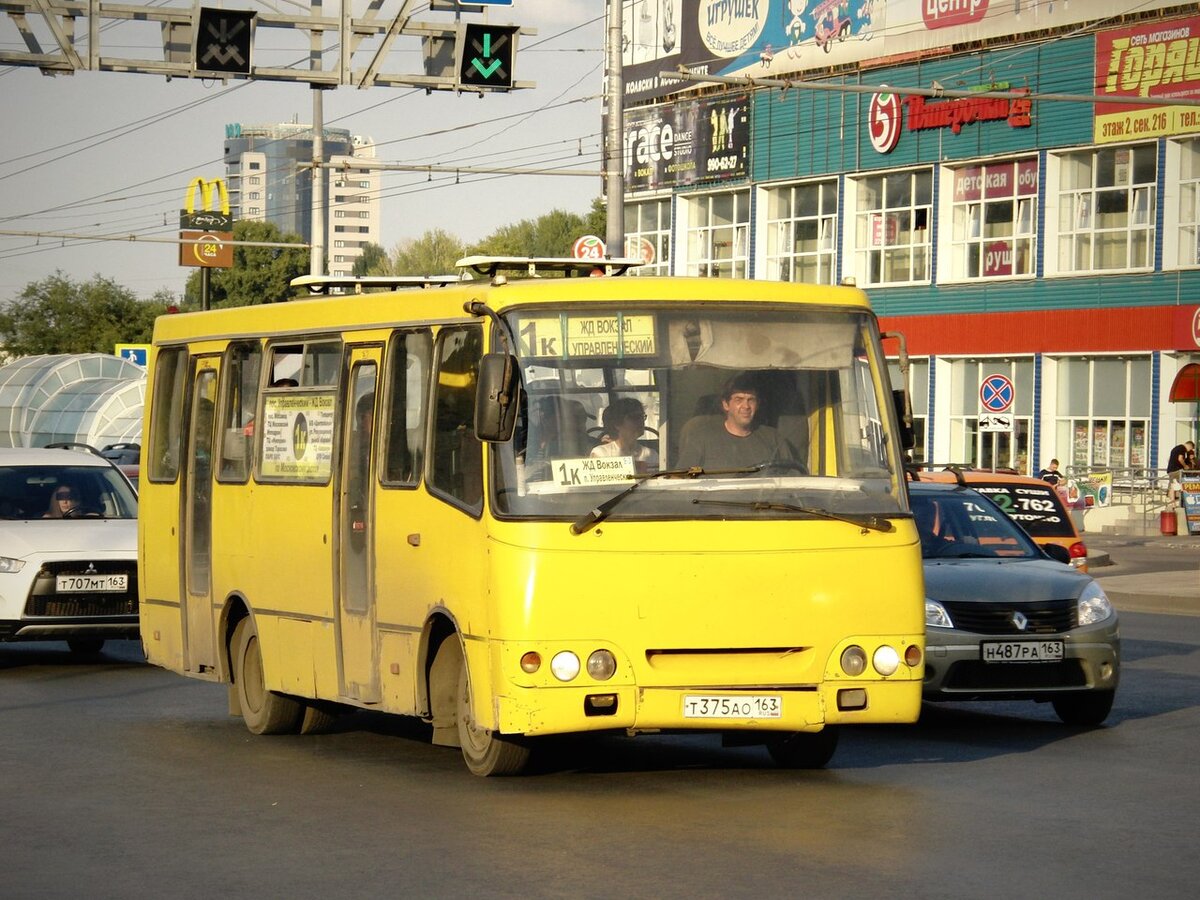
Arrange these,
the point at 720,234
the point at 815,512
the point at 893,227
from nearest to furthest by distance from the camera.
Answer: the point at 815,512
the point at 893,227
the point at 720,234

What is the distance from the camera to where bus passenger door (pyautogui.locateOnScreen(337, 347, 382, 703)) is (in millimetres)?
11320

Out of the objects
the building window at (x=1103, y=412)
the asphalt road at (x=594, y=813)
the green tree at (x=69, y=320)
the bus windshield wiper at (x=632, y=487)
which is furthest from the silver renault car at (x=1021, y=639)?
the green tree at (x=69, y=320)

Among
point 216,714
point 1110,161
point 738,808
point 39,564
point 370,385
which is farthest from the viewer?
point 1110,161

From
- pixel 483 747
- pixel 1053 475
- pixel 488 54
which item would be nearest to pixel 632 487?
pixel 483 747

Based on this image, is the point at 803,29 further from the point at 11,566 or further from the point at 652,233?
the point at 11,566

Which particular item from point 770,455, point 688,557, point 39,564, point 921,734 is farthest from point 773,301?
point 39,564

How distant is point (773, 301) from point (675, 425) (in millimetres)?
856

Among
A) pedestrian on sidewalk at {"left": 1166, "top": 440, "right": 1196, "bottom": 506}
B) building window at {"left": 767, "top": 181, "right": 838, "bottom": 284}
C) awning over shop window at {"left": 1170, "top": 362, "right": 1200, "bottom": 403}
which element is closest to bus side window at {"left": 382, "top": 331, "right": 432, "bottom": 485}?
pedestrian on sidewalk at {"left": 1166, "top": 440, "right": 1196, "bottom": 506}

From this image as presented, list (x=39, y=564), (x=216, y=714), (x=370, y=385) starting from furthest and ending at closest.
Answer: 1. (x=39, y=564)
2. (x=216, y=714)
3. (x=370, y=385)

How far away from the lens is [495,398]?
9.55m

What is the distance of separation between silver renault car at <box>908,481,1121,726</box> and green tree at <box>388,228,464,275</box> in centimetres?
13033

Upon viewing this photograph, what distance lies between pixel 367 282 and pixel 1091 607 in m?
4.82

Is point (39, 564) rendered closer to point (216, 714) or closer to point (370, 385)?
point (216, 714)

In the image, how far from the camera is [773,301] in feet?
34.1
